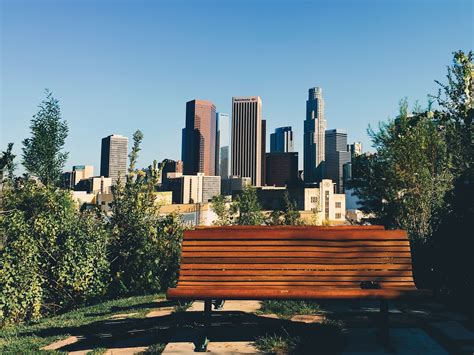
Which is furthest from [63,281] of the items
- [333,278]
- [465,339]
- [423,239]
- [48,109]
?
[48,109]

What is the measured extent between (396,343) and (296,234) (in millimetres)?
1744

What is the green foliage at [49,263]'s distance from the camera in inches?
280

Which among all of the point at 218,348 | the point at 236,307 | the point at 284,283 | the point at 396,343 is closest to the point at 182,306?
the point at 236,307

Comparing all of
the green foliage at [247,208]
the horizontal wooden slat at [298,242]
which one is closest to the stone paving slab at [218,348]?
the horizontal wooden slat at [298,242]

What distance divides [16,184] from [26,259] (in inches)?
221

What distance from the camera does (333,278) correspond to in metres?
4.85

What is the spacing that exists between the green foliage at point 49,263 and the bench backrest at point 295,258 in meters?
3.94

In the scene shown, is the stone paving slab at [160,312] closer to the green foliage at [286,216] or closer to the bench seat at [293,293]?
the bench seat at [293,293]

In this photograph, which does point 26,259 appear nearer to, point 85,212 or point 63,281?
point 63,281

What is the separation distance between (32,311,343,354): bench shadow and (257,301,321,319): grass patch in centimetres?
28

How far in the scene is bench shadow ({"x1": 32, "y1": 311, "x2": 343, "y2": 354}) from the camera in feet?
16.3

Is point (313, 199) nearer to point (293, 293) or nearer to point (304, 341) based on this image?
point (304, 341)

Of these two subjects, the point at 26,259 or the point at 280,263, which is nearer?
the point at 280,263

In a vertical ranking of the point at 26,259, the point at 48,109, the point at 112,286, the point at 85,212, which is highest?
the point at 48,109
